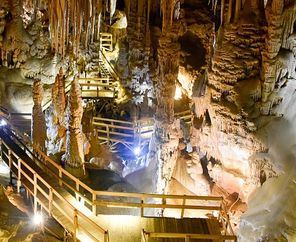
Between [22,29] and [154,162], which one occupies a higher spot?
[22,29]

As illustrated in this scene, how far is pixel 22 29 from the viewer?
18031 mm

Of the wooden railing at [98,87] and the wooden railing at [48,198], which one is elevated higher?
the wooden railing at [98,87]

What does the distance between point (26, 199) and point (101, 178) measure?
8.28 feet

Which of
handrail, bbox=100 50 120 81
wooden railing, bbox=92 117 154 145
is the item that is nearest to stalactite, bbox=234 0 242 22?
wooden railing, bbox=92 117 154 145

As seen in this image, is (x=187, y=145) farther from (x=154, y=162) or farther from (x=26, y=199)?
(x=26, y=199)

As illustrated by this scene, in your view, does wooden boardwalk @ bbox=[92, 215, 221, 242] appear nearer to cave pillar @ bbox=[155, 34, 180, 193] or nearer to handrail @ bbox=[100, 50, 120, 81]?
cave pillar @ bbox=[155, 34, 180, 193]

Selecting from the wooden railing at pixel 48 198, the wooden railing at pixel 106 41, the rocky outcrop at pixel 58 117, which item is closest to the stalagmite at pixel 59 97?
the rocky outcrop at pixel 58 117

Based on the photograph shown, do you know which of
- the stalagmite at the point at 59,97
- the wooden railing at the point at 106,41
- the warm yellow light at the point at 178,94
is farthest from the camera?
the wooden railing at the point at 106,41

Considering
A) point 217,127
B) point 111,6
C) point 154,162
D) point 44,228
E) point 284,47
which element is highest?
point 111,6

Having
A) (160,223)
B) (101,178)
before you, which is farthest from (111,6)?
(160,223)

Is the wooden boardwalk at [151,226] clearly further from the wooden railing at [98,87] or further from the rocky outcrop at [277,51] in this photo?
the wooden railing at [98,87]

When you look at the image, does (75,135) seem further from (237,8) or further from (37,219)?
(237,8)

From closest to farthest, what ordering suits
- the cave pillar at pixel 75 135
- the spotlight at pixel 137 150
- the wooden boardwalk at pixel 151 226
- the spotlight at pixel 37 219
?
the wooden boardwalk at pixel 151 226
the spotlight at pixel 37 219
the cave pillar at pixel 75 135
the spotlight at pixel 137 150

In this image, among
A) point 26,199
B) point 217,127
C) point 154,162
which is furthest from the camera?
point 154,162
